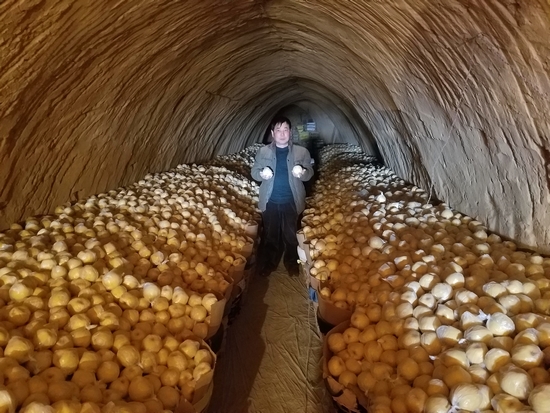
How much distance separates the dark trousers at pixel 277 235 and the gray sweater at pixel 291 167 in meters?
0.14

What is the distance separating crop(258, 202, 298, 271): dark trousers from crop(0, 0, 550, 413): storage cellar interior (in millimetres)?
169

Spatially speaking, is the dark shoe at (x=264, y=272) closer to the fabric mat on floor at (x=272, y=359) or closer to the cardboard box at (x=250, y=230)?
the fabric mat on floor at (x=272, y=359)

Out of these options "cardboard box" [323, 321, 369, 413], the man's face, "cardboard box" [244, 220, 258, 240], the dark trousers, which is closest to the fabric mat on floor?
the dark trousers

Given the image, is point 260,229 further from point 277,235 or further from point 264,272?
point 264,272

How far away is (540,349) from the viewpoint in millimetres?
1761

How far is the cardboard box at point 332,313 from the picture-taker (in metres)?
2.69

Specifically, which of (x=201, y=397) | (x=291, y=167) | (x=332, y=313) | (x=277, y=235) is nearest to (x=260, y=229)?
(x=277, y=235)

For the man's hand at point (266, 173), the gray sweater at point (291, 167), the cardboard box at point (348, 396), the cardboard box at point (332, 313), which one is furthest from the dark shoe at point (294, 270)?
the cardboard box at point (348, 396)

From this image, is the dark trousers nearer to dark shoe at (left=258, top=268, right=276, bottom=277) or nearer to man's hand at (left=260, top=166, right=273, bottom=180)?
dark shoe at (left=258, top=268, right=276, bottom=277)

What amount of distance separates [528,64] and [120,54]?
2669mm

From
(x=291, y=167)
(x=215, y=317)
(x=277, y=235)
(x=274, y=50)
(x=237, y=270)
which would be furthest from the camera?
(x=274, y=50)

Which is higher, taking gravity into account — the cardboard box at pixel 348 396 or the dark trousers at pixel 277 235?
the dark trousers at pixel 277 235

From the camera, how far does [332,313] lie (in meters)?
2.77

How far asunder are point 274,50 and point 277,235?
238 centimetres
